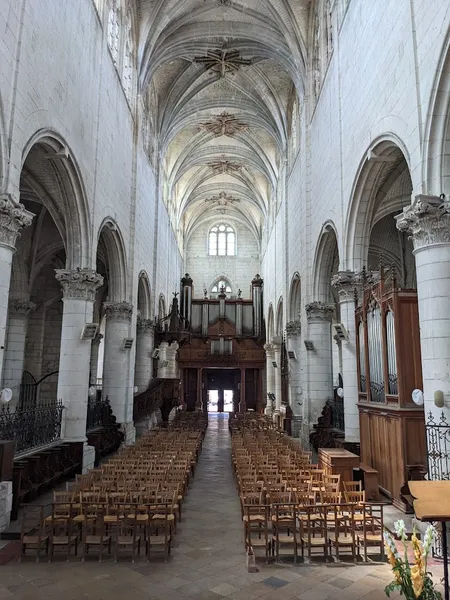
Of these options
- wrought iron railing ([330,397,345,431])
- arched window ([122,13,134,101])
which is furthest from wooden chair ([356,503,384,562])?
arched window ([122,13,134,101])

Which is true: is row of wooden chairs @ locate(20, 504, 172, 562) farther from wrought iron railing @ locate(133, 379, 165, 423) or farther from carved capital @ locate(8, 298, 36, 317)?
carved capital @ locate(8, 298, 36, 317)

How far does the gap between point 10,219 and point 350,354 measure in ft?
30.4

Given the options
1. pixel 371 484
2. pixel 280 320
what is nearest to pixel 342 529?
pixel 371 484

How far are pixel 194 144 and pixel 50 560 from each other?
28.5 meters

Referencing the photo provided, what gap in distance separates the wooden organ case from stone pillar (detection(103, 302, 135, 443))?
31.7 ft

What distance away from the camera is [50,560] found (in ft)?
20.9

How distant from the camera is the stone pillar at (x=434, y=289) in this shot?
7660 mm

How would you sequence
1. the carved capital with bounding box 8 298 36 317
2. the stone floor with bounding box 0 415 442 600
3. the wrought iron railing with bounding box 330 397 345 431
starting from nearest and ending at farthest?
1. the stone floor with bounding box 0 415 442 600
2. the wrought iron railing with bounding box 330 397 345 431
3. the carved capital with bounding box 8 298 36 317

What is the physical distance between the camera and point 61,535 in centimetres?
695

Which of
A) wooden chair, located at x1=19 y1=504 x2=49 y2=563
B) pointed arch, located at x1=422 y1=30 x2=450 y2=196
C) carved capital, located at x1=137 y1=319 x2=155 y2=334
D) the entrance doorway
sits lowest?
wooden chair, located at x1=19 y1=504 x2=49 y2=563

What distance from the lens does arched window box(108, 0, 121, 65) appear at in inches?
629

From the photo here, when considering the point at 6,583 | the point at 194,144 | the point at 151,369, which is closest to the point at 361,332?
the point at 6,583

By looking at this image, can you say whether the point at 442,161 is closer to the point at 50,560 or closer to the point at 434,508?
the point at 434,508

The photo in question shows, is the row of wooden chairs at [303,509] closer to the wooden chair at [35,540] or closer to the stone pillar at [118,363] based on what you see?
the wooden chair at [35,540]
